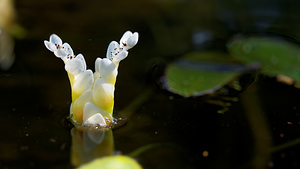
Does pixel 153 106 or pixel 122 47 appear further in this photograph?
pixel 153 106

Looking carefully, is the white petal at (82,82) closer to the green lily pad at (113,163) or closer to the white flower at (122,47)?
the white flower at (122,47)

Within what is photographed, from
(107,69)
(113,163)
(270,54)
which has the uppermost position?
(107,69)

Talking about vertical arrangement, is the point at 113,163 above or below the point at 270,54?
above

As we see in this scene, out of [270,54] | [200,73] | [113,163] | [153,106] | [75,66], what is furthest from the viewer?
[270,54]

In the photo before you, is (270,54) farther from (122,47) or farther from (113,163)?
(113,163)

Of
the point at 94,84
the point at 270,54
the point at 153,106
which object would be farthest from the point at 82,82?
the point at 270,54

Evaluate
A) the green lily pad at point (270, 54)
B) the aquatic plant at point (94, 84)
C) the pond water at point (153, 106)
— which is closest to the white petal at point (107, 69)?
the aquatic plant at point (94, 84)

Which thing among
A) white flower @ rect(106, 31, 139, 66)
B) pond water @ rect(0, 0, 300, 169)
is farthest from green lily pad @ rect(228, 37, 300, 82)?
white flower @ rect(106, 31, 139, 66)
